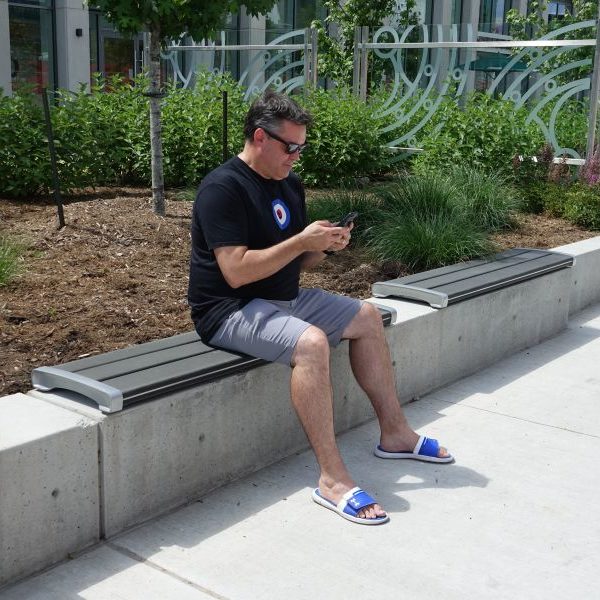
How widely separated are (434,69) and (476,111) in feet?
4.33

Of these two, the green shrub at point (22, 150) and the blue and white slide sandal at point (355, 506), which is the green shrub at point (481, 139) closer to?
the green shrub at point (22, 150)

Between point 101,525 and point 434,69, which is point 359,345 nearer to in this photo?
→ point 101,525

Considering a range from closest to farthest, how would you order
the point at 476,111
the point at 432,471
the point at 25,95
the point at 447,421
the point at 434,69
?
the point at 432,471 < the point at 447,421 < the point at 25,95 < the point at 476,111 < the point at 434,69

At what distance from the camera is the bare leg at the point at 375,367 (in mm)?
4137

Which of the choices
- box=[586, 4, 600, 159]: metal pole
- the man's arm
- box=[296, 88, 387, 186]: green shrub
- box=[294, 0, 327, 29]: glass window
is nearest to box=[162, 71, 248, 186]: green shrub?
box=[296, 88, 387, 186]: green shrub

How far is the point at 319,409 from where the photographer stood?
12.2 ft

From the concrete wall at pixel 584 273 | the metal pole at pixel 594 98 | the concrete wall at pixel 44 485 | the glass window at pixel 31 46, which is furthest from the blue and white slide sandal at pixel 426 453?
the glass window at pixel 31 46

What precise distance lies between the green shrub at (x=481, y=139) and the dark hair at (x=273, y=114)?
6168 millimetres

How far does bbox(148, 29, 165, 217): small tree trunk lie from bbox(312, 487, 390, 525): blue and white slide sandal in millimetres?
4598

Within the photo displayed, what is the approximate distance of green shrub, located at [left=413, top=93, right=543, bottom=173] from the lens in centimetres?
1027

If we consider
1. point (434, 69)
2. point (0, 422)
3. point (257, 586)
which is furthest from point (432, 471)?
point (434, 69)

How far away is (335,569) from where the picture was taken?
3.25 metres

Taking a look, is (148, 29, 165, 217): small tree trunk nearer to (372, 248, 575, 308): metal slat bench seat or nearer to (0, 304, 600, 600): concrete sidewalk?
(372, 248, 575, 308): metal slat bench seat

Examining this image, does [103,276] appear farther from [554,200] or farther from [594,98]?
[594,98]
